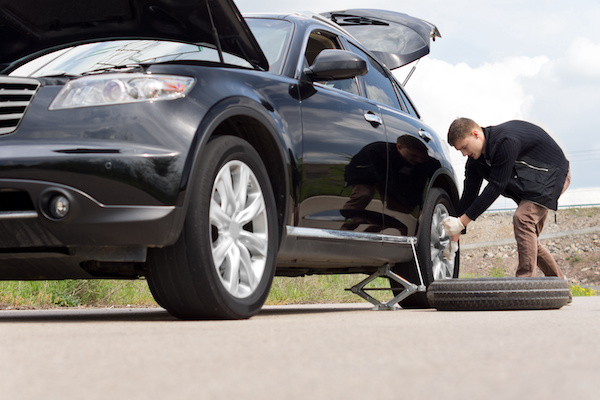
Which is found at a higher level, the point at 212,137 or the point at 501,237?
the point at 212,137

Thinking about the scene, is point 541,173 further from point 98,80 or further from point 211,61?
point 98,80

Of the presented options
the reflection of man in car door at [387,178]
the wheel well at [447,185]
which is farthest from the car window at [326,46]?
the wheel well at [447,185]

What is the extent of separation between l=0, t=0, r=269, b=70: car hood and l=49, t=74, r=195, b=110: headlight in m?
0.59

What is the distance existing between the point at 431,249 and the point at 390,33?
259 cm

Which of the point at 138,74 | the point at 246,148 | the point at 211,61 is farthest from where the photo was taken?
the point at 211,61

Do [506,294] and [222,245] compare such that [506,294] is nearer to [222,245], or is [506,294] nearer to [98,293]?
[222,245]

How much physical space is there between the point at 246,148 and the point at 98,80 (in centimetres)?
80

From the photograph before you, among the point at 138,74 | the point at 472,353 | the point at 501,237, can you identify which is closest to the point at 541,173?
the point at 138,74

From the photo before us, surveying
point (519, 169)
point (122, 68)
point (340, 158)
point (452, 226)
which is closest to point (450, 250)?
point (452, 226)

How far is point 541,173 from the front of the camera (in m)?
7.01

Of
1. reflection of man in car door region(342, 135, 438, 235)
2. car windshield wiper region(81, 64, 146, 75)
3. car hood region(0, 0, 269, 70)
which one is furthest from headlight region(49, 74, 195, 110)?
reflection of man in car door region(342, 135, 438, 235)

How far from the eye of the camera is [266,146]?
463 centimetres

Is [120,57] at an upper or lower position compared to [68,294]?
upper

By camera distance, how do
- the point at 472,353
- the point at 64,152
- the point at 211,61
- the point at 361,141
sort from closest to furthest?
1. the point at 472,353
2. the point at 64,152
3. the point at 211,61
4. the point at 361,141
